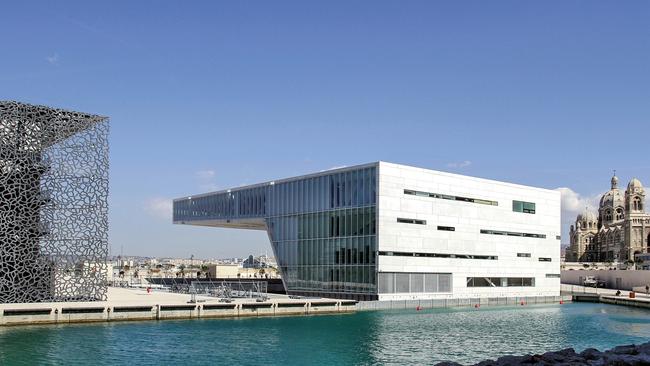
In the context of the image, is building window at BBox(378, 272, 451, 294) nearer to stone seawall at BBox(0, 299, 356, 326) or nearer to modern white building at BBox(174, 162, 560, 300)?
modern white building at BBox(174, 162, 560, 300)

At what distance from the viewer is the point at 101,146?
56.4 meters

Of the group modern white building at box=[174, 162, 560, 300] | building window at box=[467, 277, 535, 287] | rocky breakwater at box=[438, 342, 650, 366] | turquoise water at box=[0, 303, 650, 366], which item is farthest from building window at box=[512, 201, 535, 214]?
rocky breakwater at box=[438, 342, 650, 366]

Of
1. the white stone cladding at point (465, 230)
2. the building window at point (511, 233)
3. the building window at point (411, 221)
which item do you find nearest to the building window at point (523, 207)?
the white stone cladding at point (465, 230)

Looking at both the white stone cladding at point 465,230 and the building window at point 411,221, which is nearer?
the white stone cladding at point 465,230

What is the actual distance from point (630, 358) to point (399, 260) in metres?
42.6

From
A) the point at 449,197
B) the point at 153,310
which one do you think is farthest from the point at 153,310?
the point at 449,197

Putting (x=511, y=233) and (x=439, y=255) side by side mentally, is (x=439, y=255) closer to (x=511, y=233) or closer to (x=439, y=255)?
(x=439, y=255)

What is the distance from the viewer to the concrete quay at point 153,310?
154ft

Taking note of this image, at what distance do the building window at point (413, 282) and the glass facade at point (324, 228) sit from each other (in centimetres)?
117

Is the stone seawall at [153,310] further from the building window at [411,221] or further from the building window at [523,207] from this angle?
the building window at [523,207]

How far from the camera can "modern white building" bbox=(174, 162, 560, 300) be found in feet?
226

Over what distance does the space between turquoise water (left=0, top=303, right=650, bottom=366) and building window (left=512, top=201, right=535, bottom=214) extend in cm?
2240

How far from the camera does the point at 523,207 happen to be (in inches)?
3302

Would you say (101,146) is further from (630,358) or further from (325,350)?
(630,358)
